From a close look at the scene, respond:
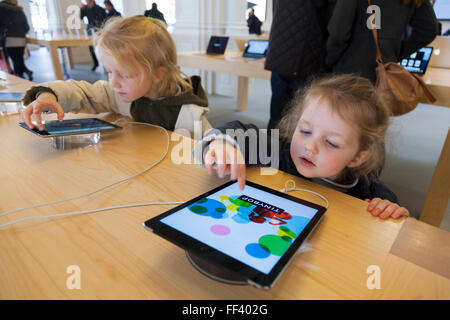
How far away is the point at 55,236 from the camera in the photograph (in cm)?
44

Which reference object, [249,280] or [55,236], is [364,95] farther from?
[55,236]

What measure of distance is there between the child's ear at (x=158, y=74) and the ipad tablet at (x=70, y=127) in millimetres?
270

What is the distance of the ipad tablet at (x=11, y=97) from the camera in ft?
3.52

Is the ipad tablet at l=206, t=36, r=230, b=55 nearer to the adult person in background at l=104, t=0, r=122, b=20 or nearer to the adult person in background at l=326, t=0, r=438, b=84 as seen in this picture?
the adult person in background at l=326, t=0, r=438, b=84

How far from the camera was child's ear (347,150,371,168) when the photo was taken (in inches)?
29.4

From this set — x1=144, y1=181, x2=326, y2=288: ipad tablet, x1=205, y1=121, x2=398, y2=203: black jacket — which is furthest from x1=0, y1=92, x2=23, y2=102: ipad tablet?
x1=144, y1=181, x2=326, y2=288: ipad tablet

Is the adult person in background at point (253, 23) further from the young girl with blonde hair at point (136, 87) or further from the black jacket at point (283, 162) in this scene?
the black jacket at point (283, 162)

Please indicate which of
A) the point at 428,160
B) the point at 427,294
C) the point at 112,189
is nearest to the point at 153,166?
the point at 112,189

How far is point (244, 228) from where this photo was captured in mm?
438

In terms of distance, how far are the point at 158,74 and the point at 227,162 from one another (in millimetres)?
659

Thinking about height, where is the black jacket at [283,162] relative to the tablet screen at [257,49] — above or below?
below

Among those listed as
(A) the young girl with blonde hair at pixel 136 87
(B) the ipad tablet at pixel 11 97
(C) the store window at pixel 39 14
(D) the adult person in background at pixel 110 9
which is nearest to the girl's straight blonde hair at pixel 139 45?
(A) the young girl with blonde hair at pixel 136 87

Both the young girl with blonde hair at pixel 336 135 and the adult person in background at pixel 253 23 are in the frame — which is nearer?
the young girl with blonde hair at pixel 336 135

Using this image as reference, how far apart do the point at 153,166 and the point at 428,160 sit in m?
2.25
